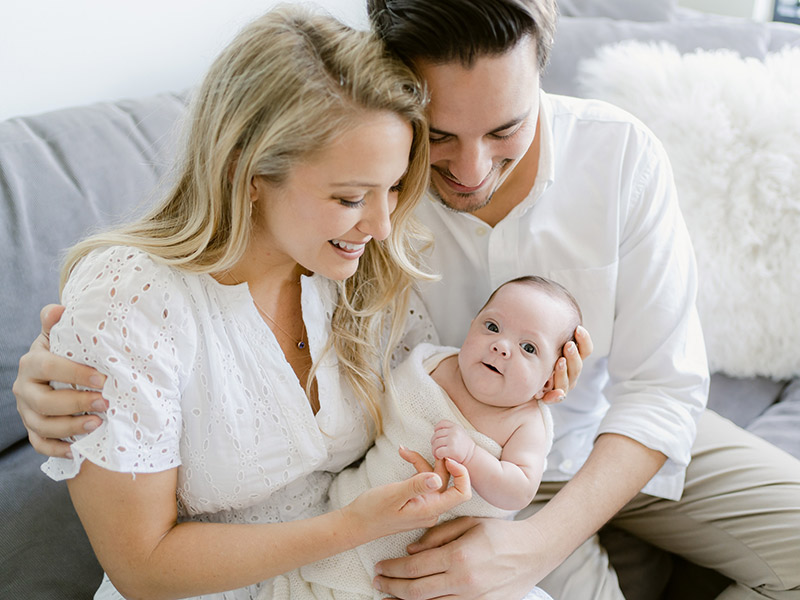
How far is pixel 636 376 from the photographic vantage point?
1580 mm

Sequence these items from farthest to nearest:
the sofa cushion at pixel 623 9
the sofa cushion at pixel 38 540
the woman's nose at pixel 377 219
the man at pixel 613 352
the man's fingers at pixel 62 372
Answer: the sofa cushion at pixel 623 9
the man at pixel 613 352
the sofa cushion at pixel 38 540
the woman's nose at pixel 377 219
the man's fingers at pixel 62 372

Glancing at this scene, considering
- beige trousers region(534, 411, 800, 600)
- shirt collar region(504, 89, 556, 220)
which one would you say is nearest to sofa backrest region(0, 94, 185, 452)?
shirt collar region(504, 89, 556, 220)

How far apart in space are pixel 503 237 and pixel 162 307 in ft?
2.35

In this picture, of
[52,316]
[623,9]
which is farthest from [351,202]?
[623,9]

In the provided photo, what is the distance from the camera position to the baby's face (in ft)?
4.41

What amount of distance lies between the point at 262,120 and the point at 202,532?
2.08ft

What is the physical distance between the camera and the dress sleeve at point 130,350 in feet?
3.56

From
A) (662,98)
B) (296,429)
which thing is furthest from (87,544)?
(662,98)

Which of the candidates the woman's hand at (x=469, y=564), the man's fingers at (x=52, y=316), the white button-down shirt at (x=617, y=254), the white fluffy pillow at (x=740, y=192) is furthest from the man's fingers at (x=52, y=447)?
the white fluffy pillow at (x=740, y=192)

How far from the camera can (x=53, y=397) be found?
111 cm

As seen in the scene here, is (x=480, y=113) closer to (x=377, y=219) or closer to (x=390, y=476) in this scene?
(x=377, y=219)

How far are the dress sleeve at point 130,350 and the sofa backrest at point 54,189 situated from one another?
28 cm

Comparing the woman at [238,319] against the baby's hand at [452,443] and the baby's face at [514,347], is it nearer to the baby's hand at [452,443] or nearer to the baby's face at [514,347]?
the baby's hand at [452,443]

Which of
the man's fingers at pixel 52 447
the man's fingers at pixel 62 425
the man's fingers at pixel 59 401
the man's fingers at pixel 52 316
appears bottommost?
the man's fingers at pixel 52 447
